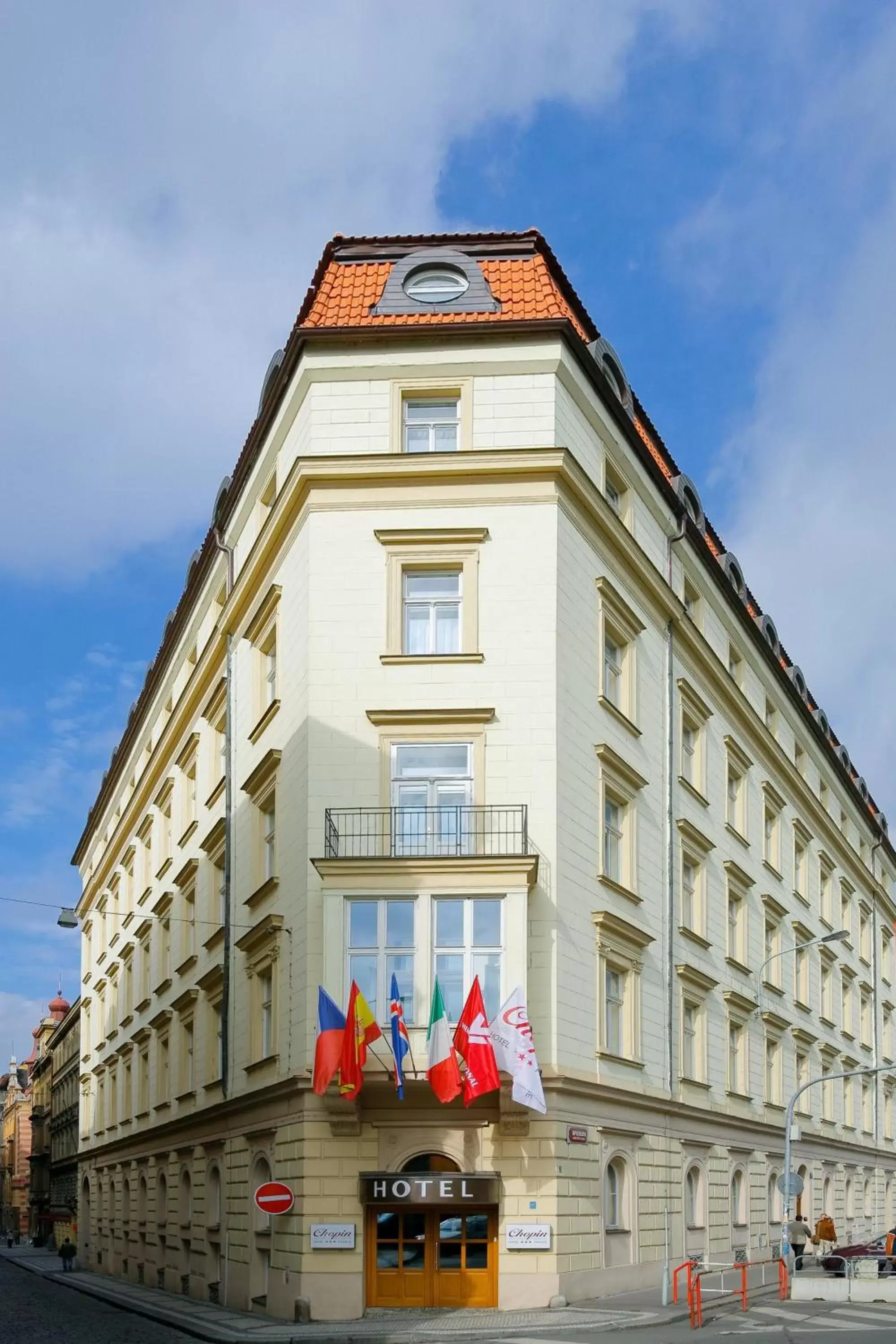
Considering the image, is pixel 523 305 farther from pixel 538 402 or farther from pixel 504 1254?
pixel 504 1254

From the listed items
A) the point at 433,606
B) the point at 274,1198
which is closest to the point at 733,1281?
the point at 274,1198

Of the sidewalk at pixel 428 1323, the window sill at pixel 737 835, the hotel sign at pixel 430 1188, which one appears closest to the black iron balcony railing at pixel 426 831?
the hotel sign at pixel 430 1188

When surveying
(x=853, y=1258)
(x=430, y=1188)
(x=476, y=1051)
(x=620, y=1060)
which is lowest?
(x=853, y=1258)

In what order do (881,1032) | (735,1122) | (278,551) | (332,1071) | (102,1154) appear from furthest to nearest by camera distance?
(881,1032) < (102,1154) < (735,1122) < (278,551) < (332,1071)

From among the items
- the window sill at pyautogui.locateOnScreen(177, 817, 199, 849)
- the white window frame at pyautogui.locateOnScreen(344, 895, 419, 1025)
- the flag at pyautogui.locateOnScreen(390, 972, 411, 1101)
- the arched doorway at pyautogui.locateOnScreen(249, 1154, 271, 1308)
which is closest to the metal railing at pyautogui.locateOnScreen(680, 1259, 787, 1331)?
the flag at pyautogui.locateOnScreen(390, 972, 411, 1101)

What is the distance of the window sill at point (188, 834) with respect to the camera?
40156mm

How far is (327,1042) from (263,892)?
18.7 ft

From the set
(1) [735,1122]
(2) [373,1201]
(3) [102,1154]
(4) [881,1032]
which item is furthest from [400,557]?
(4) [881,1032]

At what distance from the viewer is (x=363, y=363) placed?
29.7 metres

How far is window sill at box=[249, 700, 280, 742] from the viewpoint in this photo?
30.5 meters

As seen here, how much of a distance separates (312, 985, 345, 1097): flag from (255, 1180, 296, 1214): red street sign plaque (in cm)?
158

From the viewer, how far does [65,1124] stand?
9450cm

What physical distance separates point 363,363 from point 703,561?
1261cm

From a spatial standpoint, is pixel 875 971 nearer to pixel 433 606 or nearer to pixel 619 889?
pixel 619 889
